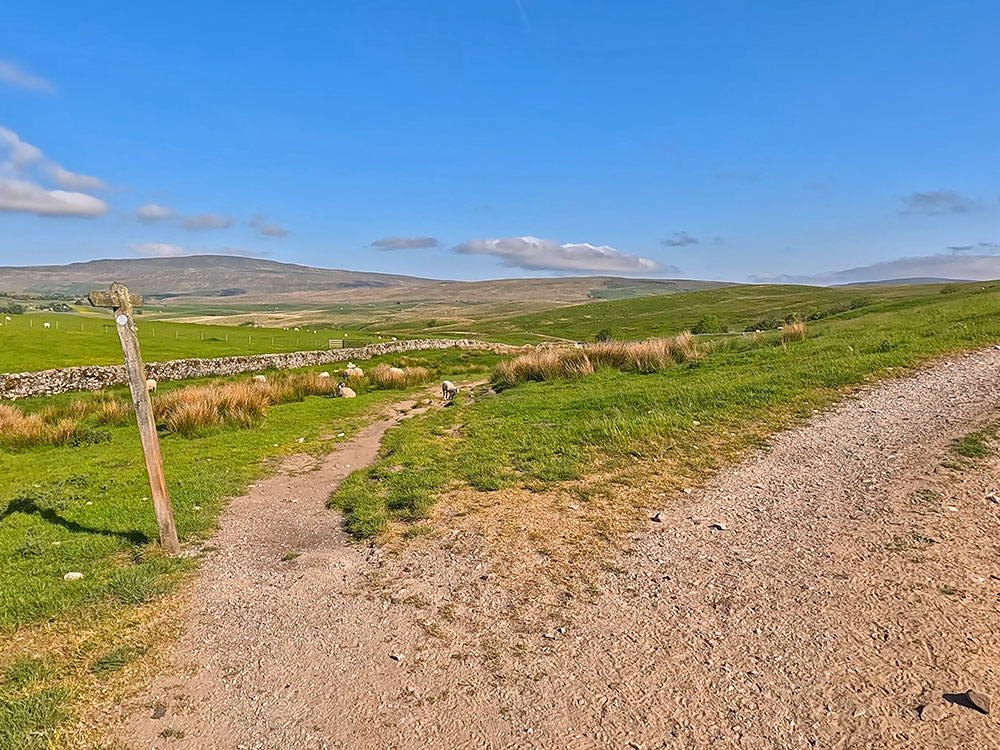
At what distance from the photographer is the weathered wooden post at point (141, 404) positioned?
689 centimetres

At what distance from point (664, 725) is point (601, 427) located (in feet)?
24.0

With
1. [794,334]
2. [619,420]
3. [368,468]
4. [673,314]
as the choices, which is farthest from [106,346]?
[673,314]

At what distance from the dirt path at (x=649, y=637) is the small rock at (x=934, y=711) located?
0.01 m

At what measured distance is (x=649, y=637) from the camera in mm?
4809

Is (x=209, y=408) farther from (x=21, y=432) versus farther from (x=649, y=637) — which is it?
(x=649, y=637)

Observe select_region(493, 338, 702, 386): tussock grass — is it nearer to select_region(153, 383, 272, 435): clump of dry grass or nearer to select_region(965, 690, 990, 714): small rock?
select_region(153, 383, 272, 435): clump of dry grass

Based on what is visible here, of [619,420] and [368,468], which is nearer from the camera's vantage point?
[368,468]

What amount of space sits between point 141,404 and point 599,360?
16871 mm

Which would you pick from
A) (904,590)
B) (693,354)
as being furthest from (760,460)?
(693,354)

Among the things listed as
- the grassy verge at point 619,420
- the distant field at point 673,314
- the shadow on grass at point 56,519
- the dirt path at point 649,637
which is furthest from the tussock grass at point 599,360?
the distant field at point 673,314

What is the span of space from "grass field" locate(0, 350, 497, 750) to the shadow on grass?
24mm

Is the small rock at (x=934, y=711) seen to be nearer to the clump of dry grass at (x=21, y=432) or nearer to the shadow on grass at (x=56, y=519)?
the shadow on grass at (x=56, y=519)

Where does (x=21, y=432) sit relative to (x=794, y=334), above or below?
below

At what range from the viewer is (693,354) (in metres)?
20.6
